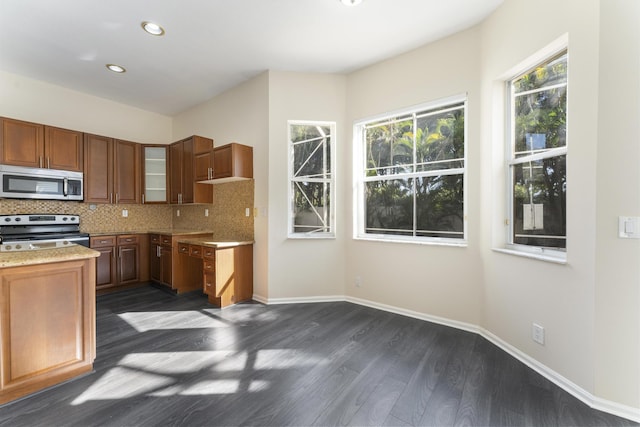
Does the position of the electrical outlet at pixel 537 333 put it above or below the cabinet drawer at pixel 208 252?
below

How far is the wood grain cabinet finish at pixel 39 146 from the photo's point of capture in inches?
127

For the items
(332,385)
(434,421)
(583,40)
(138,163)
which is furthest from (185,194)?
(583,40)

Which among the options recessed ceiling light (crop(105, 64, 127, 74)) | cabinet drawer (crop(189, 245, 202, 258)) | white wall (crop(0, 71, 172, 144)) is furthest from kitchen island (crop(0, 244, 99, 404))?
white wall (crop(0, 71, 172, 144))

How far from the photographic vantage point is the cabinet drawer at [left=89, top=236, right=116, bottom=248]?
3.77 metres

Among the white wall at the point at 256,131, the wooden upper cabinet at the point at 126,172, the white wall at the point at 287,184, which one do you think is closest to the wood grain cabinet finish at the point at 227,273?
the white wall at the point at 256,131

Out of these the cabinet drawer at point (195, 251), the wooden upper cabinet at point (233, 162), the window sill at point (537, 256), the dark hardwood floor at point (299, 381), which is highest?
the wooden upper cabinet at point (233, 162)

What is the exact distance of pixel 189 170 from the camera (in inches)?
162

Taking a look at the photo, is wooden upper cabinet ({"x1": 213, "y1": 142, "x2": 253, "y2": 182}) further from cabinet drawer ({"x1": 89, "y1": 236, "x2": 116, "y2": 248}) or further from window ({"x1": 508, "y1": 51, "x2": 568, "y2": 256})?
window ({"x1": 508, "y1": 51, "x2": 568, "y2": 256})

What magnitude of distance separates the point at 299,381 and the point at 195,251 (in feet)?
7.87

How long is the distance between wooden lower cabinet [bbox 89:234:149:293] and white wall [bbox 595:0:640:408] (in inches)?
204

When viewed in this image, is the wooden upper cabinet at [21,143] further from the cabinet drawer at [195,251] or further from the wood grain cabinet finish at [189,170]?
the cabinet drawer at [195,251]

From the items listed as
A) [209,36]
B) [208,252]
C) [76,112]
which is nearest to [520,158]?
[209,36]

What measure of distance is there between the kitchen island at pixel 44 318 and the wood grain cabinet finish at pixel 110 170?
93.1 inches

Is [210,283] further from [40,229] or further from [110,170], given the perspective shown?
[110,170]
